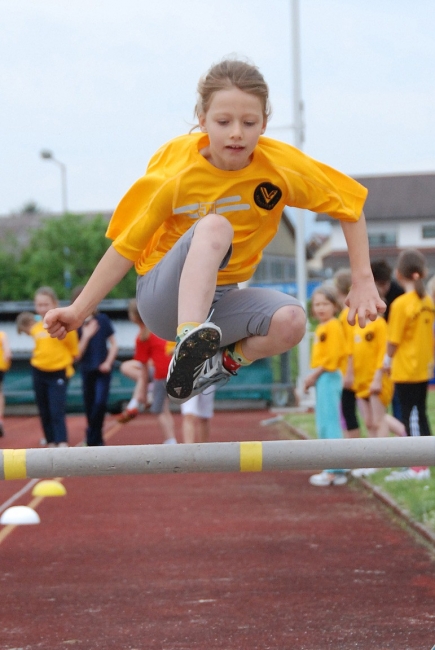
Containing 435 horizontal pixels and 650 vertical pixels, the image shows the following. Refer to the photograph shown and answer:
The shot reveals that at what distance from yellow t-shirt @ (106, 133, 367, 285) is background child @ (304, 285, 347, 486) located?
16.1ft

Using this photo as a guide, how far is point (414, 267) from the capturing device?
8.26 meters

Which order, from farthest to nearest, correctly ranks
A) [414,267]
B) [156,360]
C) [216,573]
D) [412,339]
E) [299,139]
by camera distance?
[299,139] → [156,360] → [412,339] → [414,267] → [216,573]

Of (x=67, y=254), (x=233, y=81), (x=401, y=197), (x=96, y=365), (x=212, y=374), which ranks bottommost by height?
(x=67, y=254)

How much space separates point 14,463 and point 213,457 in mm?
681

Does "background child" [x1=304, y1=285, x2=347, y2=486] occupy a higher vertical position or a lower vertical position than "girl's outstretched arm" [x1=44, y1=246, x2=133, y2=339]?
lower

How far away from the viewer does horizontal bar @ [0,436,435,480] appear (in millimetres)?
3375

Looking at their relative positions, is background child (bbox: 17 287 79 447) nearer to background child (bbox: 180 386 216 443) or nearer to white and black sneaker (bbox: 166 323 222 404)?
background child (bbox: 180 386 216 443)

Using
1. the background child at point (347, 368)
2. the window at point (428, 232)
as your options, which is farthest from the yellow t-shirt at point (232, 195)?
the window at point (428, 232)

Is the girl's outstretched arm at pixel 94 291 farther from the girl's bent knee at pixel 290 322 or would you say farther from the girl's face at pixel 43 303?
the girl's face at pixel 43 303

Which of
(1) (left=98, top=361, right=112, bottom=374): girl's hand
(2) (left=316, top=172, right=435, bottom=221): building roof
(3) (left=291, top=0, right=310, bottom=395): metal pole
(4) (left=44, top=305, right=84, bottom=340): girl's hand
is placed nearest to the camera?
(4) (left=44, top=305, right=84, bottom=340): girl's hand

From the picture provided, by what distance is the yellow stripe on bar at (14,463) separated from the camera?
3416 mm

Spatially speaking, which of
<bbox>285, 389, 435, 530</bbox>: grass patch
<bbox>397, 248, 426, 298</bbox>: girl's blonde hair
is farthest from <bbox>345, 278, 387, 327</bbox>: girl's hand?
<bbox>397, 248, 426, 298</bbox>: girl's blonde hair

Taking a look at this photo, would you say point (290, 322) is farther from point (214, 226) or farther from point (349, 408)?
point (349, 408)

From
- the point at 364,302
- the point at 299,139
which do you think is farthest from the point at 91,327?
the point at 299,139
